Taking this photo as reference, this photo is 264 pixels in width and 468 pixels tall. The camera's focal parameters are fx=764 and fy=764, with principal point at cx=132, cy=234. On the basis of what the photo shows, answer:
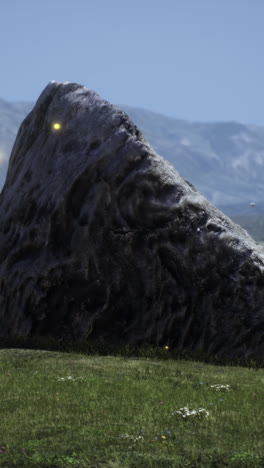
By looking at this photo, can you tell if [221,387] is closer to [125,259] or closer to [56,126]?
[125,259]

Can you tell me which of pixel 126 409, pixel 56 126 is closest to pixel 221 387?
pixel 126 409

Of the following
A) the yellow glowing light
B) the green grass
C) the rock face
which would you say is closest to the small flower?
the green grass

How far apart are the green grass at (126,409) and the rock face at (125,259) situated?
0.80 m

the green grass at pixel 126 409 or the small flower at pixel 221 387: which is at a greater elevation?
the small flower at pixel 221 387

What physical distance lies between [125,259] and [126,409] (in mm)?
7590

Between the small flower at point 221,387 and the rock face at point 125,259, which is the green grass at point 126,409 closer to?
the small flower at point 221,387

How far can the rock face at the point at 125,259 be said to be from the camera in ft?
65.1

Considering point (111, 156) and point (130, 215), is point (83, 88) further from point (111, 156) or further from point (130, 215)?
point (130, 215)

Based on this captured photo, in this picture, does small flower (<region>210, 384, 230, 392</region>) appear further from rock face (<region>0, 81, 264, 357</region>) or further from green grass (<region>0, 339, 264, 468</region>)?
rock face (<region>0, 81, 264, 357</region>)

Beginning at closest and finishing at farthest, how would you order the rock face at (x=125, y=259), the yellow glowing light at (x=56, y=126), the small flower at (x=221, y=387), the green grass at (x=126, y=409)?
the green grass at (x=126, y=409) → the small flower at (x=221, y=387) → the rock face at (x=125, y=259) → the yellow glowing light at (x=56, y=126)

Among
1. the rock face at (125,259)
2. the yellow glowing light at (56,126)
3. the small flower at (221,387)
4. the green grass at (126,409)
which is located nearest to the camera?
the green grass at (126,409)

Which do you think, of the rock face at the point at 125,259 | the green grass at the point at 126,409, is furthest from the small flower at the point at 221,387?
the rock face at the point at 125,259

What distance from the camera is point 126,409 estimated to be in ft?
43.5

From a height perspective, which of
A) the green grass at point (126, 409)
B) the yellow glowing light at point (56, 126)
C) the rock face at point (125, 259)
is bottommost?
the green grass at point (126, 409)
